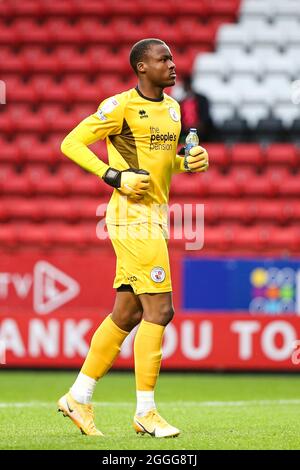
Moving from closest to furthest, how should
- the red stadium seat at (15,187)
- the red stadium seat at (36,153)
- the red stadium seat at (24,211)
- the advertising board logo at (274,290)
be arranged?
the advertising board logo at (274,290), the red stadium seat at (24,211), the red stadium seat at (15,187), the red stadium seat at (36,153)

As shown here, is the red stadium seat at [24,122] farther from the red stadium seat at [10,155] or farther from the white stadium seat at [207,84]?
the white stadium seat at [207,84]

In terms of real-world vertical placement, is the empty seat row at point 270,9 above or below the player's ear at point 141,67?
above

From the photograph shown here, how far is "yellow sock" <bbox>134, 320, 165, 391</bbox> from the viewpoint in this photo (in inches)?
202

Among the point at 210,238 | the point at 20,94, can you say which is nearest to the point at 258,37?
the point at 20,94

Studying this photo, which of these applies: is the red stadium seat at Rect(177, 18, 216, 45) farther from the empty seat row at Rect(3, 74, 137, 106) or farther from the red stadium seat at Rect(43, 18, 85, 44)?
the red stadium seat at Rect(43, 18, 85, 44)

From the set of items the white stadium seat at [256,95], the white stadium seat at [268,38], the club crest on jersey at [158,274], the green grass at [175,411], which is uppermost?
the white stadium seat at [268,38]

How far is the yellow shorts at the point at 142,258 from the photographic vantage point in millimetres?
5145

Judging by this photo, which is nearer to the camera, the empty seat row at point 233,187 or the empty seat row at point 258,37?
the empty seat row at point 233,187

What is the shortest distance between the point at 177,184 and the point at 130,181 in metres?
6.92

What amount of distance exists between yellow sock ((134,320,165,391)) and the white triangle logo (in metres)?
4.87

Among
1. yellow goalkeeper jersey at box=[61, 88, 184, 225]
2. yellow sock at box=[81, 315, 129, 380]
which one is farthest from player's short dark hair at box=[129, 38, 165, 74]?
yellow sock at box=[81, 315, 129, 380]

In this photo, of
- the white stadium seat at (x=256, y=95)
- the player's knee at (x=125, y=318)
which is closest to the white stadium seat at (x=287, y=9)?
the white stadium seat at (x=256, y=95)

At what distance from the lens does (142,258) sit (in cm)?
516

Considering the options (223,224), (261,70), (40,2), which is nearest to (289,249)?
(223,224)
